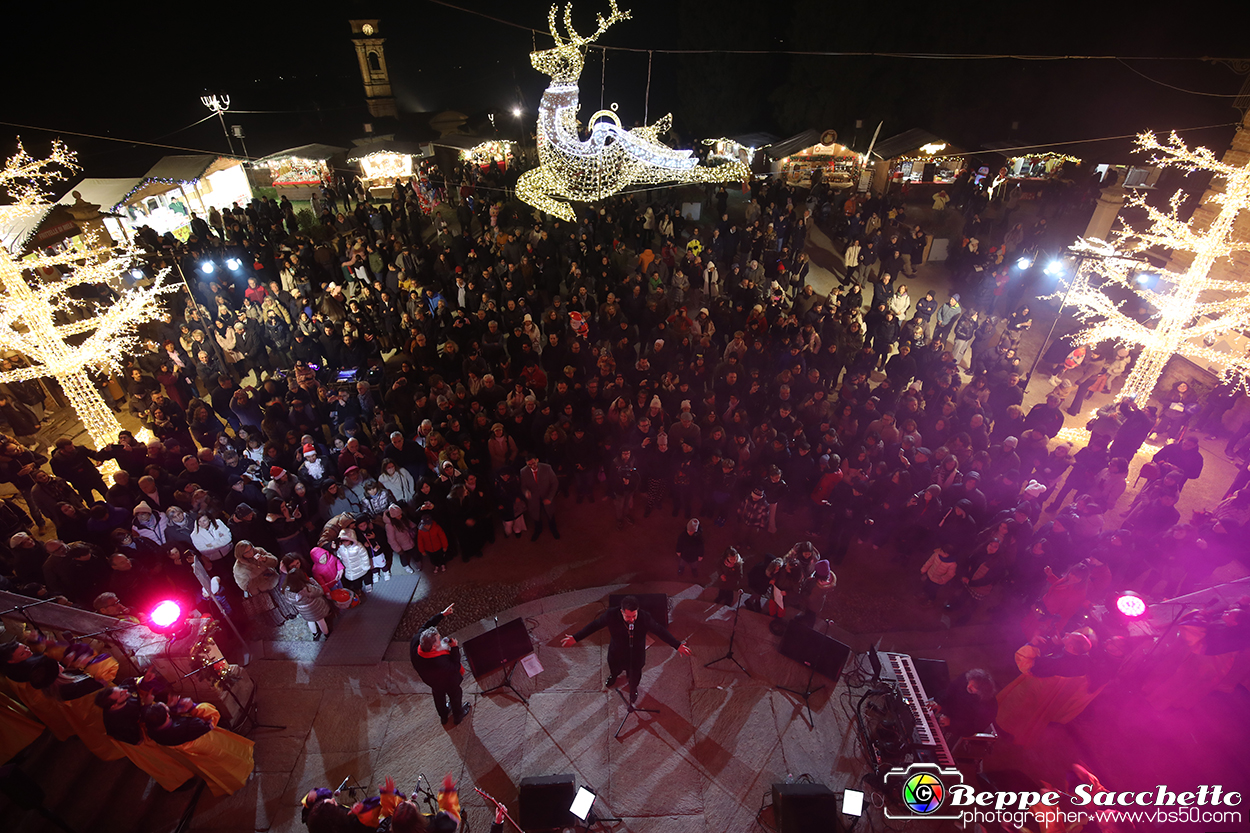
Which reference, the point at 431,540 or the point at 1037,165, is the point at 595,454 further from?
the point at 1037,165

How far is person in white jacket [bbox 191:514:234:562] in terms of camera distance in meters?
5.82

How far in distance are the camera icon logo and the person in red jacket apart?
5037 mm

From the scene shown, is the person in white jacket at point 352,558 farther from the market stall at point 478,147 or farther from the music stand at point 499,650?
the market stall at point 478,147

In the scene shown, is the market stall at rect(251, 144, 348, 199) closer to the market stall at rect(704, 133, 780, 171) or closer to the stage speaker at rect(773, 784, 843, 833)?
the market stall at rect(704, 133, 780, 171)

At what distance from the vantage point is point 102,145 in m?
20.2

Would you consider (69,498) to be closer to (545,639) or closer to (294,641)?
(294,641)

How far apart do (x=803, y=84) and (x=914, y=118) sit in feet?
20.3

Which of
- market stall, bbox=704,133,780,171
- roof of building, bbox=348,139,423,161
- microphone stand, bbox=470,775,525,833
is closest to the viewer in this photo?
microphone stand, bbox=470,775,525,833

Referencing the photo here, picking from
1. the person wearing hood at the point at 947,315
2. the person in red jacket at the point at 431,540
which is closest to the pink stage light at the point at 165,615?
the person in red jacket at the point at 431,540

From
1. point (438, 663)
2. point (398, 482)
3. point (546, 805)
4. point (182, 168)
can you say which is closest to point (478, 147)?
point (182, 168)

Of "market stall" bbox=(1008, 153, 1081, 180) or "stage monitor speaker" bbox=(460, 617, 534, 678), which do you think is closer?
"stage monitor speaker" bbox=(460, 617, 534, 678)

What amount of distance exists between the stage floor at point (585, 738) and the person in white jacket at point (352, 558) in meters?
0.90

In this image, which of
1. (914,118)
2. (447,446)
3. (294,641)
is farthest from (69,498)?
(914,118)

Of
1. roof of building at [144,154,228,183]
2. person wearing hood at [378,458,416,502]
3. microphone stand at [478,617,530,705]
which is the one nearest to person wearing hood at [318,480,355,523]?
person wearing hood at [378,458,416,502]
